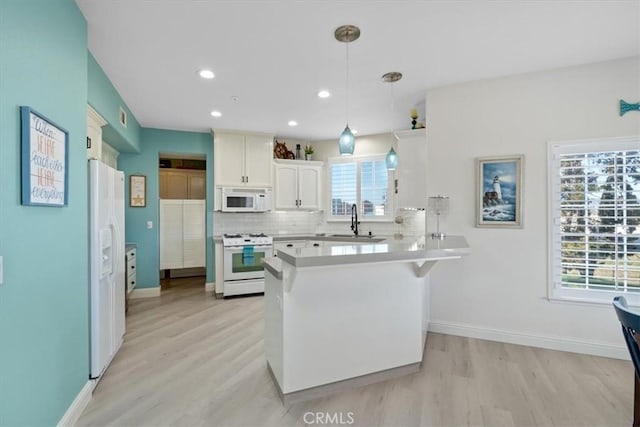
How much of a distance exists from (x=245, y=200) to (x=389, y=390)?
3.65 meters

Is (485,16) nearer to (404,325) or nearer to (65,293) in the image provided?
(404,325)

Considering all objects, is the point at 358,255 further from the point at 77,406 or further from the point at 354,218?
the point at 354,218

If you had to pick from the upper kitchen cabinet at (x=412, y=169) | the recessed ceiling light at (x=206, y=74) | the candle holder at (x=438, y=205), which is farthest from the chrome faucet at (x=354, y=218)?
the recessed ceiling light at (x=206, y=74)

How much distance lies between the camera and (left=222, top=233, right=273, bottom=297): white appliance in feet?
15.4

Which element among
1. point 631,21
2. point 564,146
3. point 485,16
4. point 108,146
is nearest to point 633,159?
point 564,146

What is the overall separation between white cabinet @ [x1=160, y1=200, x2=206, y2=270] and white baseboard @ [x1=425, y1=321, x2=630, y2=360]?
172 inches

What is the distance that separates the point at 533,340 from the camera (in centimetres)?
298

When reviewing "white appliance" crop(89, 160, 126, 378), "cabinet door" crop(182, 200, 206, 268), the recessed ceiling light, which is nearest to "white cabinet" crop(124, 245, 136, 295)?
"cabinet door" crop(182, 200, 206, 268)

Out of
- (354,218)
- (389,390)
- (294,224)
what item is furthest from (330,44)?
(294,224)

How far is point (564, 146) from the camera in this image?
113 inches

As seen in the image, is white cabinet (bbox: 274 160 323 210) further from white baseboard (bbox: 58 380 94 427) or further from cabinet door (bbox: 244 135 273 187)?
white baseboard (bbox: 58 380 94 427)

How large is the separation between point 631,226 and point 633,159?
60 cm

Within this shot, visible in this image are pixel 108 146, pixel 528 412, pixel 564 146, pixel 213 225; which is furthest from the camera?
pixel 213 225

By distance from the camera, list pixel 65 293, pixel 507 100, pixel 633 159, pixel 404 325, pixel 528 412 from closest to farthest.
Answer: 1. pixel 65 293
2. pixel 528 412
3. pixel 404 325
4. pixel 633 159
5. pixel 507 100
